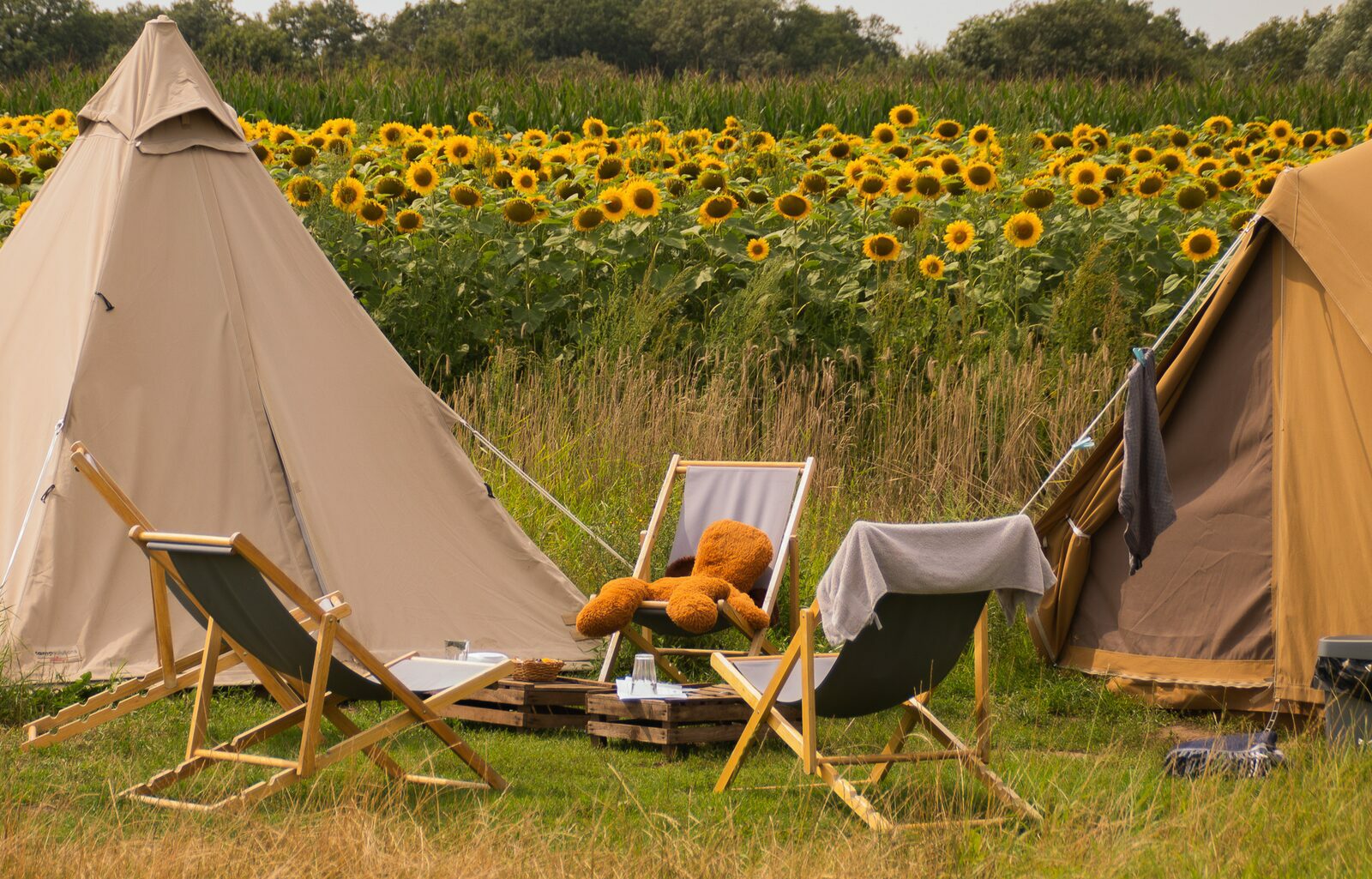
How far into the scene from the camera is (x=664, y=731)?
4324mm

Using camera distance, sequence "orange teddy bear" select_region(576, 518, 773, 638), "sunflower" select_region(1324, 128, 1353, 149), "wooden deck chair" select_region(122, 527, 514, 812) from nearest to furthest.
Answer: "wooden deck chair" select_region(122, 527, 514, 812)
"orange teddy bear" select_region(576, 518, 773, 638)
"sunflower" select_region(1324, 128, 1353, 149)

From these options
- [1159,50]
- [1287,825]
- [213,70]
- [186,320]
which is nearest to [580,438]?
[186,320]

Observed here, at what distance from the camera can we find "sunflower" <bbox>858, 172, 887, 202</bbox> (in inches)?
324

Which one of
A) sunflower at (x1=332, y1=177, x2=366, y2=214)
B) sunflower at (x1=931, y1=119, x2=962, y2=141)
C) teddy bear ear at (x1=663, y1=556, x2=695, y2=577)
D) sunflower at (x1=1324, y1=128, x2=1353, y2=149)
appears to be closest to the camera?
teddy bear ear at (x1=663, y1=556, x2=695, y2=577)

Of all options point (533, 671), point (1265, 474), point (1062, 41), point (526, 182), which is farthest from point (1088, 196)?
point (1062, 41)

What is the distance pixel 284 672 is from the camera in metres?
3.78

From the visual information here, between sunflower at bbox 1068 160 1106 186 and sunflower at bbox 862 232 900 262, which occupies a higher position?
sunflower at bbox 1068 160 1106 186

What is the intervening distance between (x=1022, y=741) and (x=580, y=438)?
9.96 feet

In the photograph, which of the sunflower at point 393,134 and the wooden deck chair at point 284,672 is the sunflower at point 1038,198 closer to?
the sunflower at point 393,134

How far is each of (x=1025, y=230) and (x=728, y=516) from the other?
3222mm

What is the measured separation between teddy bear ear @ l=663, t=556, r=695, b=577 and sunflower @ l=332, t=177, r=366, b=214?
3518 millimetres

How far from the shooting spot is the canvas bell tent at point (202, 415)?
15.9 feet

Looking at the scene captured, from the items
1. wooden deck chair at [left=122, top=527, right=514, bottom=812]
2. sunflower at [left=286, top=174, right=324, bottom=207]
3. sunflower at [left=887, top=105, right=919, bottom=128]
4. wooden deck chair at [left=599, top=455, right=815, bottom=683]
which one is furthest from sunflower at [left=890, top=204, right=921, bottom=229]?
wooden deck chair at [left=122, top=527, right=514, bottom=812]

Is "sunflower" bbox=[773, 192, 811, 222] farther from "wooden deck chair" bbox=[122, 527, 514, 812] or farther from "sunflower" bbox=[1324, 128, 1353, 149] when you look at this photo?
"wooden deck chair" bbox=[122, 527, 514, 812]
